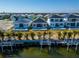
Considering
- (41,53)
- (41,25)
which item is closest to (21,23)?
(41,25)

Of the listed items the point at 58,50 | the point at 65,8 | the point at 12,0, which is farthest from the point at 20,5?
the point at 58,50

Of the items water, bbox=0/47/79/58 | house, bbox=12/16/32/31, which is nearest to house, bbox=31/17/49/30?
house, bbox=12/16/32/31

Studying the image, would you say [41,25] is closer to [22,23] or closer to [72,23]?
[22,23]

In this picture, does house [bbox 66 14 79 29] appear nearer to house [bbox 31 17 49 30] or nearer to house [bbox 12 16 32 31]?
house [bbox 31 17 49 30]

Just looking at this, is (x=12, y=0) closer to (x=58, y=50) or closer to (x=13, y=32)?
(x=13, y=32)

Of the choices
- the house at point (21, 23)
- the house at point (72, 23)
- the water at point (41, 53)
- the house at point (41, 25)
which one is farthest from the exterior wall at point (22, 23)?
the house at point (72, 23)
